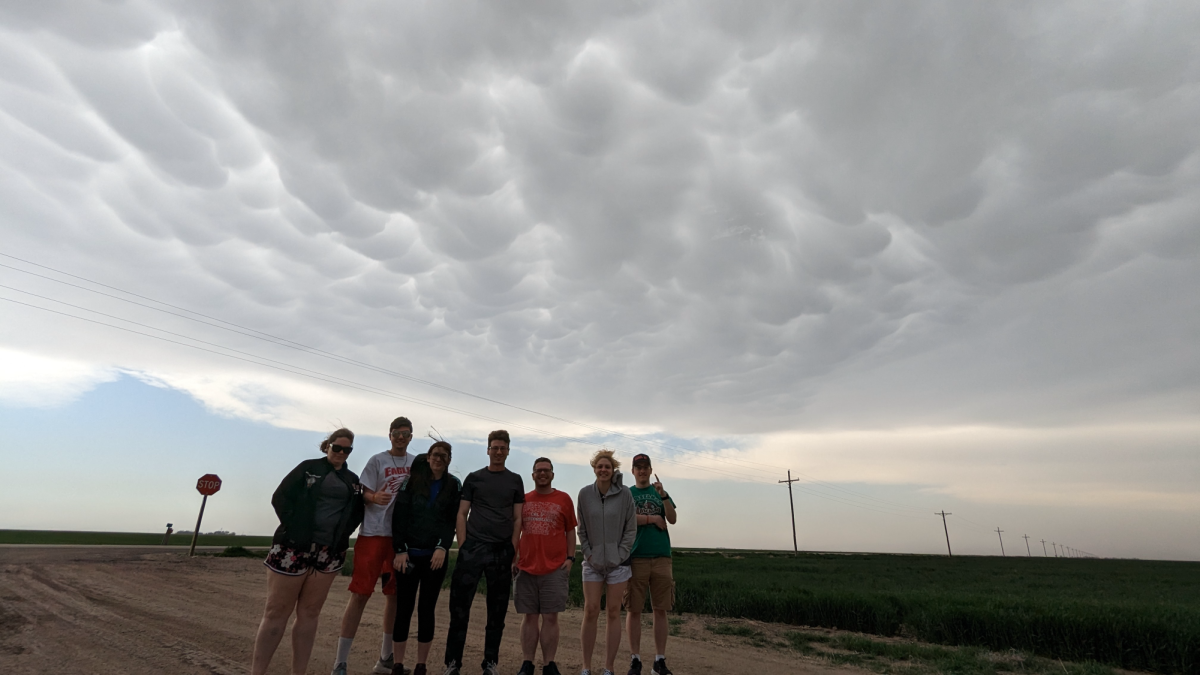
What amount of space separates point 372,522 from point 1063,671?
850 centimetres

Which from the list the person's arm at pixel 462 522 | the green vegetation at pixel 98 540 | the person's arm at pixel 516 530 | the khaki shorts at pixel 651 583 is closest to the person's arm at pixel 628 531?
the khaki shorts at pixel 651 583

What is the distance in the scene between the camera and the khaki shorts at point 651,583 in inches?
228

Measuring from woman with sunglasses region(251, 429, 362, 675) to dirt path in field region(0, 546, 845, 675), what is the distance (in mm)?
1341

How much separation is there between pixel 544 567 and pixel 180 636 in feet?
16.7

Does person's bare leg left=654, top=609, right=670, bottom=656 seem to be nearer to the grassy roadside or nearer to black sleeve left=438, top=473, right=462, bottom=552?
black sleeve left=438, top=473, right=462, bottom=552

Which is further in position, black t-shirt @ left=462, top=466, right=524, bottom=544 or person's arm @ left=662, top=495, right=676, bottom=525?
person's arm @ left=662, top=495, right=676, bottom=525

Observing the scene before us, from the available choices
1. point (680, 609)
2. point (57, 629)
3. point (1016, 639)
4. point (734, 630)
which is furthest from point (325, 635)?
point (1016, 639)

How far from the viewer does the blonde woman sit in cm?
535

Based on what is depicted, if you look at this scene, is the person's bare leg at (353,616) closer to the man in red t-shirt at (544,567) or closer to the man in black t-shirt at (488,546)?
the man in black t-shirt at (488,546)

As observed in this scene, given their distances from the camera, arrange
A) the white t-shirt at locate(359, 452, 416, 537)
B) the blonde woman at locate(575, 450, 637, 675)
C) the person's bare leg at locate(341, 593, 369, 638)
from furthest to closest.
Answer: the blonde woman at locate(575, 450, 637, 675) → the white t-shirt at locate(359, 452, 416, 537) → the person's bare leg at locate(341, 593, 369, 638)

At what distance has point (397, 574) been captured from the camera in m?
5.05

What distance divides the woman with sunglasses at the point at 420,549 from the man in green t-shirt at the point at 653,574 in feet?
6.43

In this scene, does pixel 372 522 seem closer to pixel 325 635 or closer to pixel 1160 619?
pixel 325 635

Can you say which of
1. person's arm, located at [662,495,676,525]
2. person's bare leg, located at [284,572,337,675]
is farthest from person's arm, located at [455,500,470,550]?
person's arm, located at [662,495,676,525]
